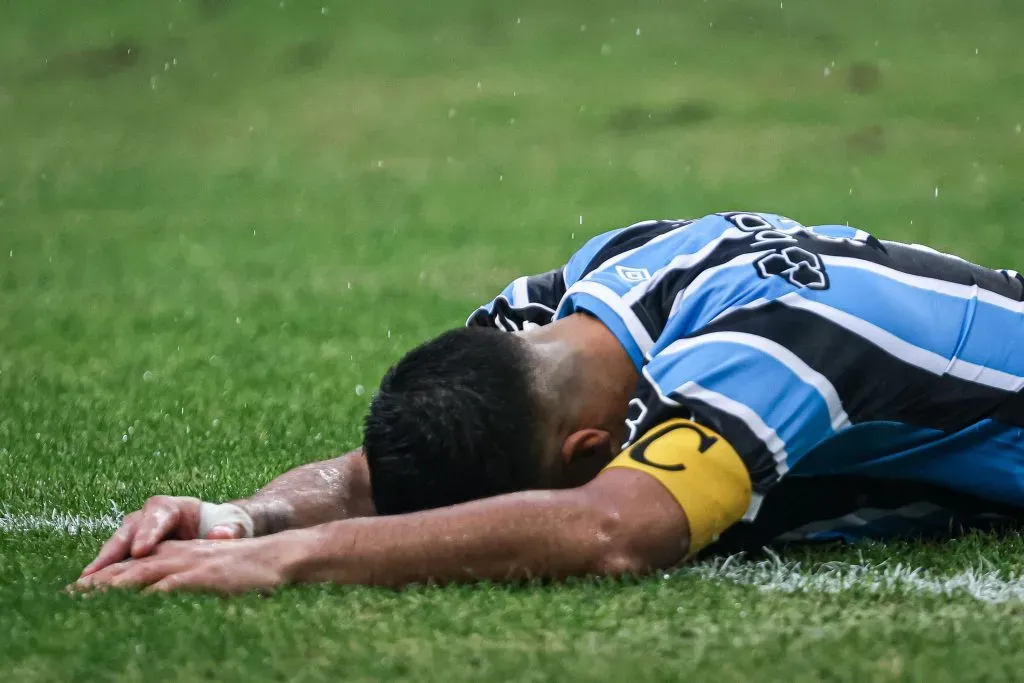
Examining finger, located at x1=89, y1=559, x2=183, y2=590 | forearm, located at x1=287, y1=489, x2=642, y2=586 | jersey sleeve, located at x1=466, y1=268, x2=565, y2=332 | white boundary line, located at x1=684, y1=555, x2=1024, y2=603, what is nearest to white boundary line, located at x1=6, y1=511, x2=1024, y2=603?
white boundary line, located at x1=684, y1=555, x2=1024, y2=603

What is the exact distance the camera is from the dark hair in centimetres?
298

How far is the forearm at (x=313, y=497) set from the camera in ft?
11.1

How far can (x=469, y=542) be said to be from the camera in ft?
9.25

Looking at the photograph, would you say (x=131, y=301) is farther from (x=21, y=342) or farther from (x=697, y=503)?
(x=697, y=503)

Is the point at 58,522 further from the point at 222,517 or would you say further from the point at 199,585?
the point at 199,585

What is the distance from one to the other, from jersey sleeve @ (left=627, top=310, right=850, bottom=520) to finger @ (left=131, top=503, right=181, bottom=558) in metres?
0.92

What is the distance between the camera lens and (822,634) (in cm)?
262

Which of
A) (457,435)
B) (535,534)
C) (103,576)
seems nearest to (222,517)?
(103,576)

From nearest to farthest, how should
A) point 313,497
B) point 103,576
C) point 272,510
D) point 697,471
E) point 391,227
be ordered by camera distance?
A: point 697,471
point 103,576
point 272,510
point 313,497
point 391,227

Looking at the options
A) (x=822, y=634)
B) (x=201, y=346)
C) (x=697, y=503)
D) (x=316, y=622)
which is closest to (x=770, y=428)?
(x=697, y=503)

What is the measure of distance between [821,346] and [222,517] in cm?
127

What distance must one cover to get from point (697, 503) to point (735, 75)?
11700 millimetres

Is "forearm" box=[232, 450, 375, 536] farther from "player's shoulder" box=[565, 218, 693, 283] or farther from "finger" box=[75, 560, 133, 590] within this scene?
"player's shoulder" box=[565, 218, 693, 283]

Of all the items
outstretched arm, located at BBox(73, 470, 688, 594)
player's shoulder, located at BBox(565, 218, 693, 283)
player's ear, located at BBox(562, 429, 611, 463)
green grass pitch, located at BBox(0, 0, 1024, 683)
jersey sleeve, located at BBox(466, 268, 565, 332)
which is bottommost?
green grass pitch, located at BBox(0, 0, 1024, 683)
